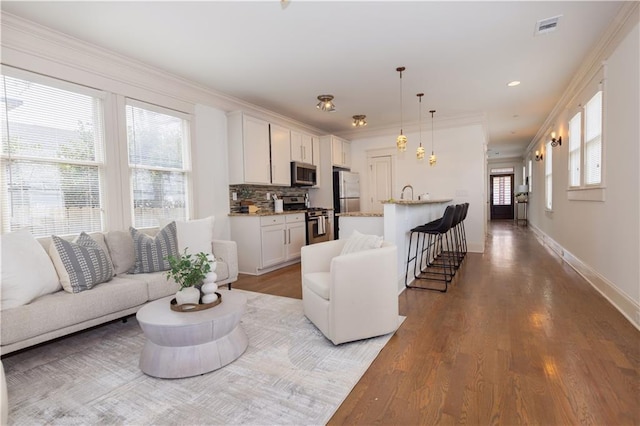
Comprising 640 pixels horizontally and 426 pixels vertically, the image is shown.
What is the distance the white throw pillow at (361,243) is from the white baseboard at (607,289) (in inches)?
84.6

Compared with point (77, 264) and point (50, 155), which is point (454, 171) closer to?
point (77, 264)

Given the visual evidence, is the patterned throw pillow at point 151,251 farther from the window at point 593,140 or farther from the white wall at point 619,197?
the window at point 593,140

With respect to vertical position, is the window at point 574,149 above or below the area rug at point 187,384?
above

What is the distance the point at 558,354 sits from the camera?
2062mm

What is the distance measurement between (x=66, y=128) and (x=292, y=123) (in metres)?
3.69

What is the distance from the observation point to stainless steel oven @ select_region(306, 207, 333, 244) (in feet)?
18.1

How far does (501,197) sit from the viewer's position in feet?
42.3

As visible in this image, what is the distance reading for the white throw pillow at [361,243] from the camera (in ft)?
8.29

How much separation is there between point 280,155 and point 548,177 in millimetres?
5852

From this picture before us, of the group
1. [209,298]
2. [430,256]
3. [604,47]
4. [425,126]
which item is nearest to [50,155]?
[209,298]

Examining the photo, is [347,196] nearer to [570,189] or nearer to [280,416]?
[570,189]

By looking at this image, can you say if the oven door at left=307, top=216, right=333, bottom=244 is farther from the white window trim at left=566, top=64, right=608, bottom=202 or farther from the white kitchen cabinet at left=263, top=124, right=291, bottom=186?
the white window trim at left=566, top=64, right=608, bottom=202

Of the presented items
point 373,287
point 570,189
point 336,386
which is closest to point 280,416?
point 336,386

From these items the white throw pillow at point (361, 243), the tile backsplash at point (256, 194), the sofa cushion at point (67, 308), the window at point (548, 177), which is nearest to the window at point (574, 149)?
the window at point (548, 177)
